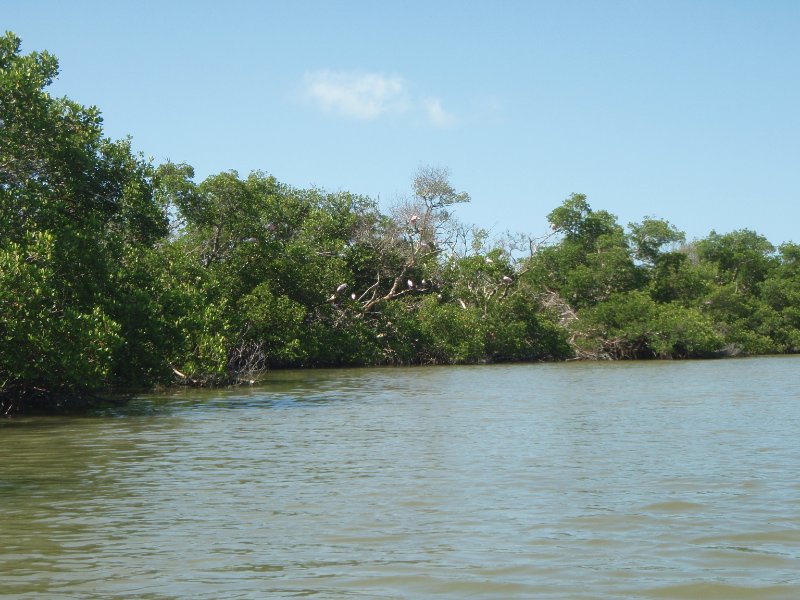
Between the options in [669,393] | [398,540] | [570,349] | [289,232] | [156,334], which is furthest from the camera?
[570,349]

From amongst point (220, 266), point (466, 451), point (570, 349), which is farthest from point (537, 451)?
point (570, 349)

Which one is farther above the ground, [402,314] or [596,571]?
[402,314]

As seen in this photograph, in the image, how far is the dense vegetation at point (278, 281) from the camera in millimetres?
15008

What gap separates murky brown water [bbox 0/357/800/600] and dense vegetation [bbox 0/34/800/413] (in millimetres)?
1980

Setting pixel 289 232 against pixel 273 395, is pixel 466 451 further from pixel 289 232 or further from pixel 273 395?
pixel 289 232

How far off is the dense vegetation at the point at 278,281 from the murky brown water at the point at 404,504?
6.50 ft

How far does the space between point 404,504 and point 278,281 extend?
23.5m

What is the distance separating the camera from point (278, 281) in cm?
3094

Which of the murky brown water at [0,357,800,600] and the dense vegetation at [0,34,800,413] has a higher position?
the dense vegetation at [0,34,800,413]

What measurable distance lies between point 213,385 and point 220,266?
802 cm

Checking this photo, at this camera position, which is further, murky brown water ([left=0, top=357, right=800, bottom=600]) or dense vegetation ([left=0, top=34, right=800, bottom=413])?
dense vegetation ([left=0, top=34, right=800, bottom=413])

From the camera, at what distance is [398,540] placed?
21.6 feet

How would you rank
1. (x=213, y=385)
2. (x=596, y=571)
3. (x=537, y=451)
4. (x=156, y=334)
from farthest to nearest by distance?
(x=213, y=385) → (x=156, y=334) → (x=537, y=451) → (x=596, y=571)

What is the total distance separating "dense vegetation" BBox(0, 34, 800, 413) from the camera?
1501cm
